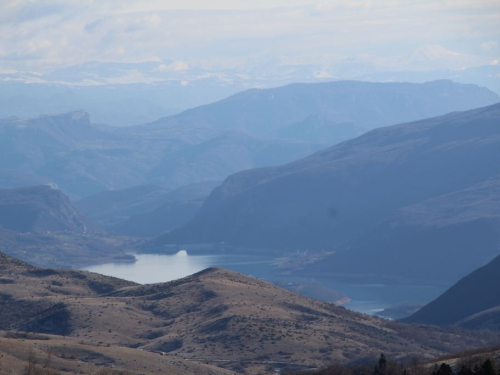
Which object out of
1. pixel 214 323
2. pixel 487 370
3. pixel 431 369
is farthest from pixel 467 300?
pixel 487 370

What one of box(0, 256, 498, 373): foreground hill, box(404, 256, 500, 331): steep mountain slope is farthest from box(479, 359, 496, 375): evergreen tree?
box(404, 256, 500, 331): steep mountain slope

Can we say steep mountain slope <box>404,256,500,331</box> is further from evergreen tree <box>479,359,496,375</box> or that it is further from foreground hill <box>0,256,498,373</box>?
evergreen tree <box>479,359,496,375</box>

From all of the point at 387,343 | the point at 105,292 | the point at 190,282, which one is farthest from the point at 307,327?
the point at 105,292

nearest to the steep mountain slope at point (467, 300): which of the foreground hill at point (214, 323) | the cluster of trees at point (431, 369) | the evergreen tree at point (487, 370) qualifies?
the foreground hill at point (214, 323)

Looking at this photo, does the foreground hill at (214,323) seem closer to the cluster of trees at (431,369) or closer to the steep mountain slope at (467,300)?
the cluster of trees at (431,369)

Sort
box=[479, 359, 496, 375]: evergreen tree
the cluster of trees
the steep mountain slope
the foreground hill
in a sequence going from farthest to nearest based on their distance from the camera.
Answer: the steep mountain slope < the foreground hill < the cluster of trees < box=[479, 359, 496, 375]: evergreen tree

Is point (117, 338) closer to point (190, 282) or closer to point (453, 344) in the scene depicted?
point (190, 282)

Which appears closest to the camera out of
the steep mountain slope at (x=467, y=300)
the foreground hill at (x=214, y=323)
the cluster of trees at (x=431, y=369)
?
the cluster of trees at (x=431, y=369)
